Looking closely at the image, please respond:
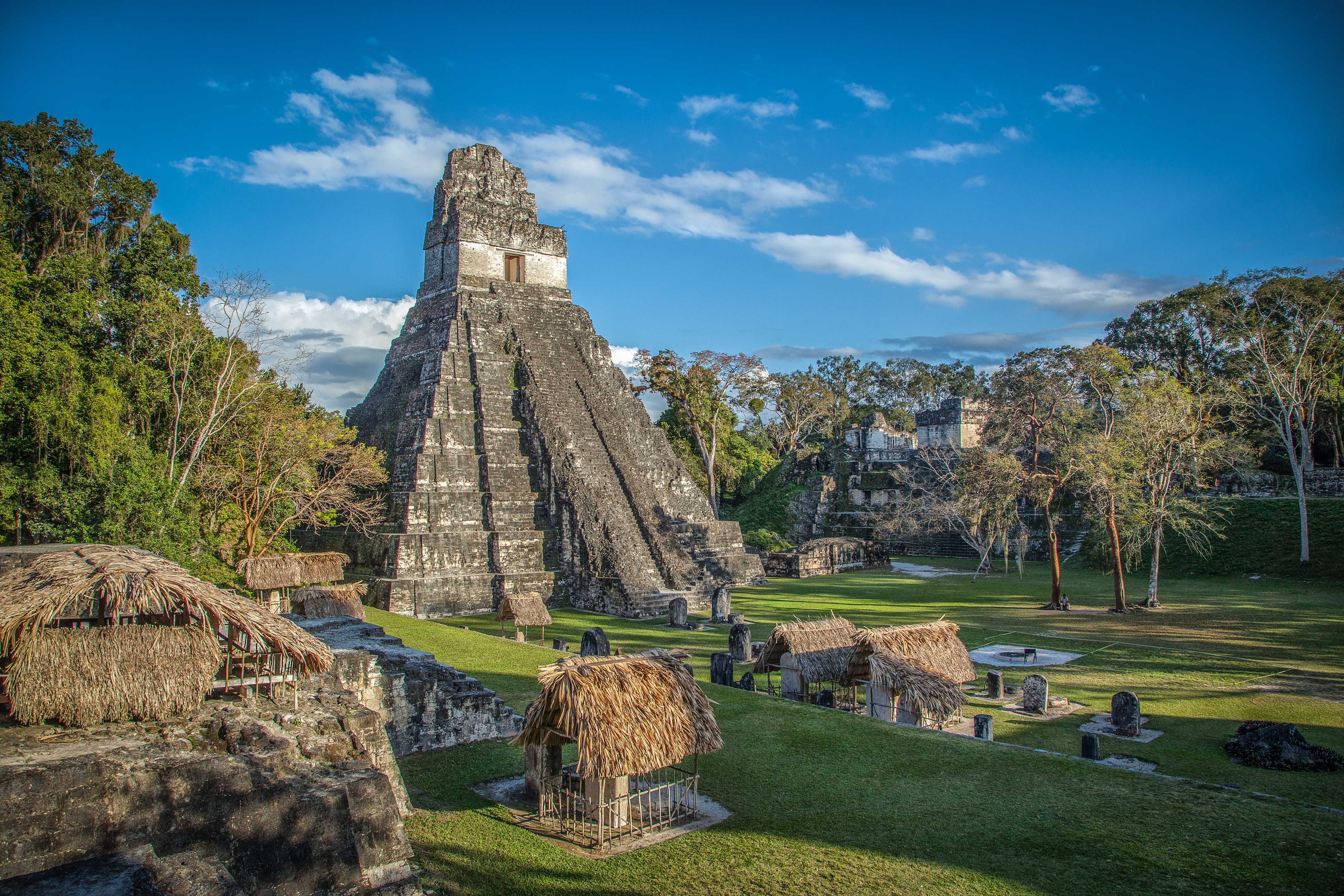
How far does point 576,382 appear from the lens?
22.6 metres

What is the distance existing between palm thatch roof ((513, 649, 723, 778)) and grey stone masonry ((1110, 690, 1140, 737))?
5.71 m

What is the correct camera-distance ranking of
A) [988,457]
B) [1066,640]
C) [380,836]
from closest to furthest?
[380,836] → [1066,640] → [988,457]

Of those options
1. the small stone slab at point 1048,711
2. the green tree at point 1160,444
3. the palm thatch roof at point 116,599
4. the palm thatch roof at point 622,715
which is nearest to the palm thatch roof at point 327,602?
the palm thatch roof at point 116,599

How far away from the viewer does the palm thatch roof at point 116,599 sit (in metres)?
5.38

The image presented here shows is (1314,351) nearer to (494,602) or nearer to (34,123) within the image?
(494,602)

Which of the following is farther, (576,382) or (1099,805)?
(576,382)

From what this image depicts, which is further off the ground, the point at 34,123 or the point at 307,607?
the point at 34,123

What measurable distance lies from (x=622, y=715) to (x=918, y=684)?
476cm

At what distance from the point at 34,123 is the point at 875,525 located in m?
28.5

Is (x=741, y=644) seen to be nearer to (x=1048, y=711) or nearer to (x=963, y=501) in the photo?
(x=1048, y=711)

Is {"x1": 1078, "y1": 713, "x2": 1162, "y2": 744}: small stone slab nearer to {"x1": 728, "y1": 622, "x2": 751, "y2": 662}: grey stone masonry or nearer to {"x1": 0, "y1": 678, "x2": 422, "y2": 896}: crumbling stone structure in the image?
{"x1": 728, "y1": 622, "x2": 751, "y2": 662}: grey stone masonry

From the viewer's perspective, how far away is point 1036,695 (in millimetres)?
10477

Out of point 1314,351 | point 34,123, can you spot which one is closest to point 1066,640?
point 1314,351

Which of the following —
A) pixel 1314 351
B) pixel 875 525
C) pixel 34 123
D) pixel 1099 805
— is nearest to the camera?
pixel 1099 805
